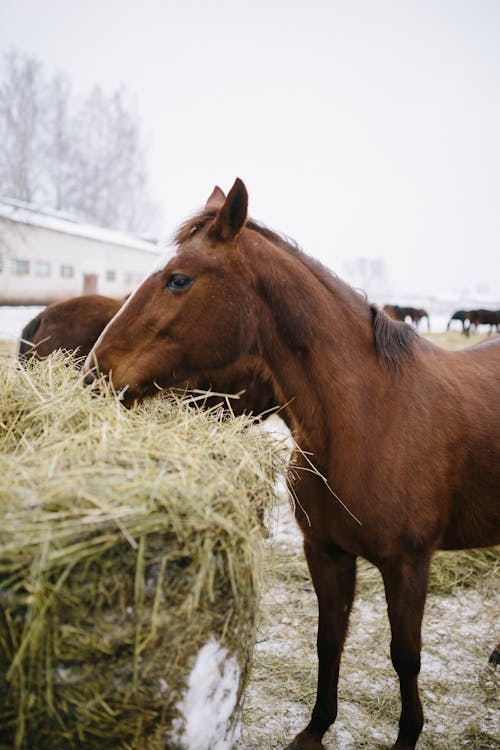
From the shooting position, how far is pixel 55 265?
75.9 ft

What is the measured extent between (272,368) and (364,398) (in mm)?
422

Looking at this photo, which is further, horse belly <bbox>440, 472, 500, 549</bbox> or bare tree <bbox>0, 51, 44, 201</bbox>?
bare tree <bbox>0, 51, 44, 201</bbox>

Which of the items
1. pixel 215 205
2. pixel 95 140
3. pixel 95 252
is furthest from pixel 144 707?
pixel 95 140

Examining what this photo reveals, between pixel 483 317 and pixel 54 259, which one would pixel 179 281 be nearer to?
pixel 54 259

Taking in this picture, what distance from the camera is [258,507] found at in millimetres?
1515

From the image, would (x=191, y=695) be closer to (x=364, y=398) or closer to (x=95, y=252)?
(x=364, y=398)

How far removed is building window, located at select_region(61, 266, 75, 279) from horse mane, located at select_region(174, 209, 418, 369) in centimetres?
2374

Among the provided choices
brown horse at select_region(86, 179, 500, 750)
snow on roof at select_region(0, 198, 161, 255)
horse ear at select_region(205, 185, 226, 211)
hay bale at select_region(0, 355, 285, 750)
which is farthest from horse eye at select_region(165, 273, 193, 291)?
snow on roof at select_region(0, 198, 161, 255)

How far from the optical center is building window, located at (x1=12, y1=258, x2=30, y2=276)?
21.1 metres

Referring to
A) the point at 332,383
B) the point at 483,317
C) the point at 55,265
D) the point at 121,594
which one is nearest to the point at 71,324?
the point at 332,383

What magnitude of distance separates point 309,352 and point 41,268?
23.4 meters

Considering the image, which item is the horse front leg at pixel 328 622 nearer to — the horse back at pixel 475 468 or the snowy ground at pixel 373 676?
the snowy ground at pixel 373 676

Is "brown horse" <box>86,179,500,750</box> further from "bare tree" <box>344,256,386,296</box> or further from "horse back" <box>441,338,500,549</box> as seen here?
"bare tree" <box>344,256,386,296</box>

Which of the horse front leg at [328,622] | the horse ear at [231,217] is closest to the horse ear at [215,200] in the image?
the horse ear at [231,217]
